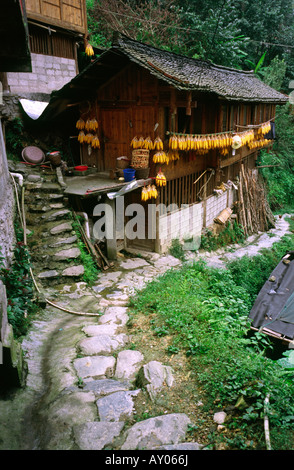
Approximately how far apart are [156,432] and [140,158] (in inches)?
354

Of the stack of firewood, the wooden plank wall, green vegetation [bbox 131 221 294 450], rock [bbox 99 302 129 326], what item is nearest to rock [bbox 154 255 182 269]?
green vegetation [bbox 131 221 294 450]

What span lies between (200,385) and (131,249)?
836 centimetres

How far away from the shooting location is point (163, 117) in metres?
11.4

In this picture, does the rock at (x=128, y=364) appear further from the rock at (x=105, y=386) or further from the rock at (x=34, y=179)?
the rock at (x=34, y=179)

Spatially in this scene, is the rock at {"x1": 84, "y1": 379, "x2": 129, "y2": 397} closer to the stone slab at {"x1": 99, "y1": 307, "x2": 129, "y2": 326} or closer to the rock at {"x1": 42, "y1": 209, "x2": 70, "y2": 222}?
the stone slab at {"x1": 99, "y1": 307, "x2": 129, "y2": 326}

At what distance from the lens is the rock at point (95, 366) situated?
551 cm

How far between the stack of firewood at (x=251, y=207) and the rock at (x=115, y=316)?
1249cm

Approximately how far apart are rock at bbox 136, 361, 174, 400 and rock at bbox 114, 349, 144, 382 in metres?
0.25

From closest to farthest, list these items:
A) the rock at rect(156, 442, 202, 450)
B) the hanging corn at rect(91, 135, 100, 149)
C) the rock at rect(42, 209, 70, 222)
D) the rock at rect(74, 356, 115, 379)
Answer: the rock at rect(156, 442, 202, 450), the rock at rect(74, 356, 115, 379), the rock at rect(42, 209, 70, 222), the hanging corn at rect(91, 135, 100, 149)

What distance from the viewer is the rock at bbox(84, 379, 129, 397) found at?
4.93 meters

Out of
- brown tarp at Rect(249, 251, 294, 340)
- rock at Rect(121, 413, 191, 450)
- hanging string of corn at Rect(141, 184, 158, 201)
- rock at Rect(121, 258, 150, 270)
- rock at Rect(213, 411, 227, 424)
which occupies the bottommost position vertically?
brown tarp at Rect(249, 251, 294, 340)

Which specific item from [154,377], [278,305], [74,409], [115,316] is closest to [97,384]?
[74,409]
